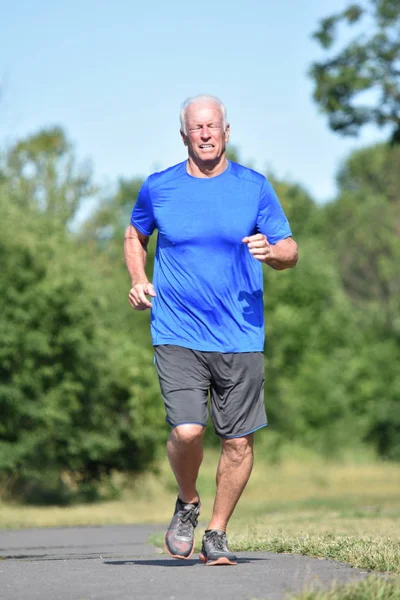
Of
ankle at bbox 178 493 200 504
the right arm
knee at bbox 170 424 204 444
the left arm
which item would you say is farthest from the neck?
ankle at bbox 178 493 200 504

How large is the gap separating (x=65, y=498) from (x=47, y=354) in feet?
12.1

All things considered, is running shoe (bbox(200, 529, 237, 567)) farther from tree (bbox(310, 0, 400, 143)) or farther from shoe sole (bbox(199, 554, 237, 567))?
tree (bbox(310, 0, 400, 143))

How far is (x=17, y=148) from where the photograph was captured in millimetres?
50625

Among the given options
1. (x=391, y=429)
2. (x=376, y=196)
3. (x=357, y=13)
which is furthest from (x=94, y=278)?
(x=376, y=196)

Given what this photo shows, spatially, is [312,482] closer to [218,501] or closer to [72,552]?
[72,552]

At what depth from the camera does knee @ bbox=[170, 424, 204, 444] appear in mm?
6727

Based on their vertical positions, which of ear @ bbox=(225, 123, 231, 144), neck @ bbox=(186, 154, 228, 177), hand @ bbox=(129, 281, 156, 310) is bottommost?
hand @ bbox=(129, 281, 156, 310)

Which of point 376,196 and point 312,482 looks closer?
point 312,482

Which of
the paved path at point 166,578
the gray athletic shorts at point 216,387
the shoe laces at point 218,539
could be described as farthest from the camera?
the gray athletic shorts at point 216,387

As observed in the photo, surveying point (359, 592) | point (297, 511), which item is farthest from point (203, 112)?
point (297, 511)

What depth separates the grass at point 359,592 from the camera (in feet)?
15.7

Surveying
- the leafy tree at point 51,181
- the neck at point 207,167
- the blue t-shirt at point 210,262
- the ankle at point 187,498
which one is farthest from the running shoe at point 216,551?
the leafy tree at point 51,181

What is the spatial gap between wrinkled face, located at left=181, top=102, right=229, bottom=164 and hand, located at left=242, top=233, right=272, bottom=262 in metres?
0.60

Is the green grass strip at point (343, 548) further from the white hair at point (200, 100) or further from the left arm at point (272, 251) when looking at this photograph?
the white hair at point (200, 100)
